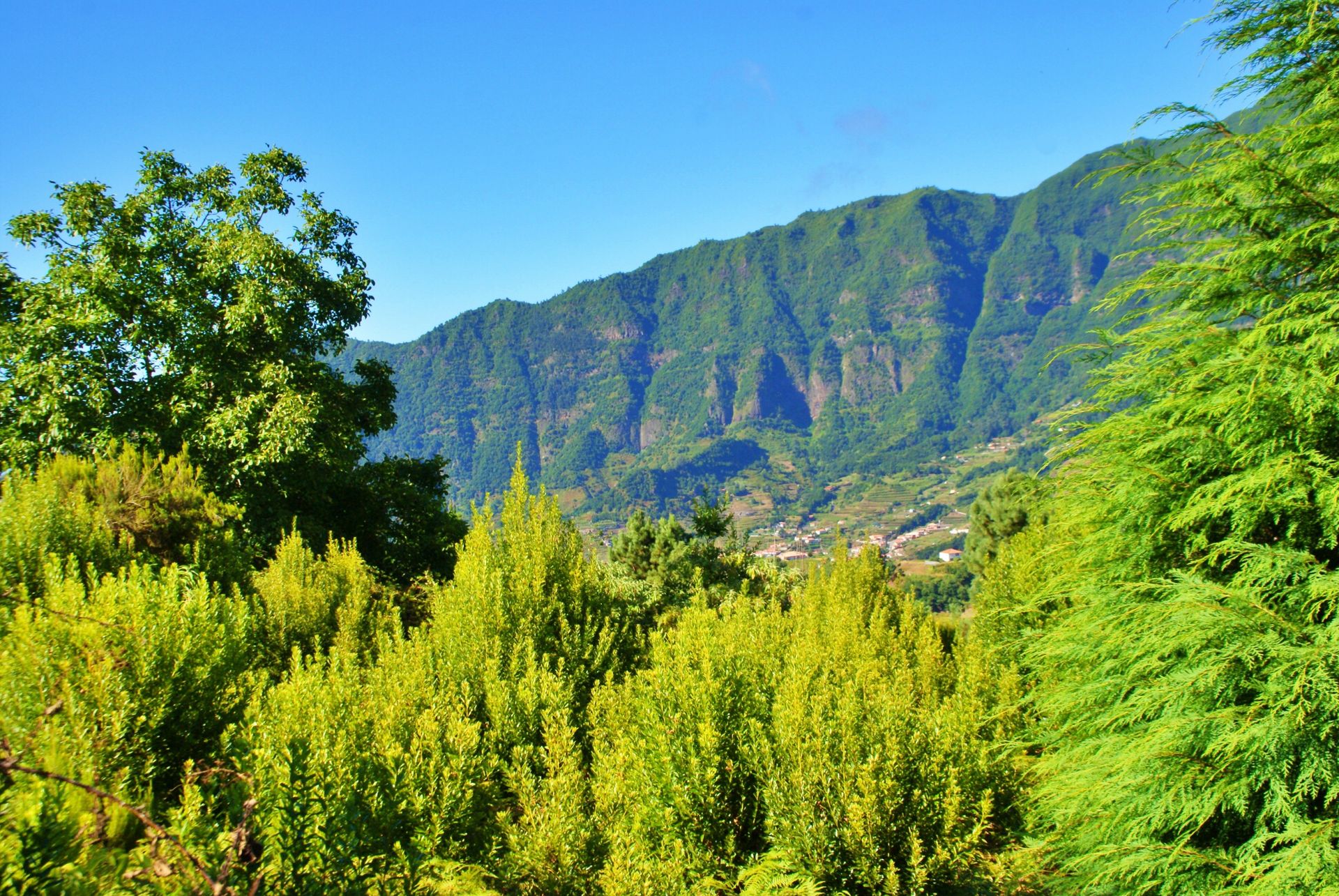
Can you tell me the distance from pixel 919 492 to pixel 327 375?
149 metres

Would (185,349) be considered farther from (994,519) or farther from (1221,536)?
(994,519)

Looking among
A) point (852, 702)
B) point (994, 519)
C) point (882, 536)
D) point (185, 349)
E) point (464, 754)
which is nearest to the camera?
point (464, 754)

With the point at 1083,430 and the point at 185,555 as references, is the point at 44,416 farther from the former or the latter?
the point at 1083,430

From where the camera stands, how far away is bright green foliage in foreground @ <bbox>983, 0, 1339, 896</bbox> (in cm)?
273

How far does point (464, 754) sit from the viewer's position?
3.30 metres

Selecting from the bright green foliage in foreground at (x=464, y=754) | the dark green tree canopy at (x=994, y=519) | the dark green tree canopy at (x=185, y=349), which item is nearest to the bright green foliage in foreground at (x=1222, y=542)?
the bright green foliage in foreground at (x=464, y=754)

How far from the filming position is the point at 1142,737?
299 cm

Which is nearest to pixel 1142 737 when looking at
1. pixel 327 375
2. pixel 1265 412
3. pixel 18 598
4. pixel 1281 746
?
pixel 1281 746

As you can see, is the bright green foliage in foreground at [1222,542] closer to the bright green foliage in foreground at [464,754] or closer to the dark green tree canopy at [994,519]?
the bright green foliage in foreground at [464,754]

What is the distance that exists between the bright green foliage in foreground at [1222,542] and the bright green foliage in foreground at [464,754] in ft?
2.63

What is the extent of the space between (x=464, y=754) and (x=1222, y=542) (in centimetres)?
389

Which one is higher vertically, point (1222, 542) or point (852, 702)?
point (1222, 542)

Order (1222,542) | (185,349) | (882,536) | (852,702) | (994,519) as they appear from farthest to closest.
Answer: (882,536) < (994,519) < (185,349) < (852,702) < (1222,542)

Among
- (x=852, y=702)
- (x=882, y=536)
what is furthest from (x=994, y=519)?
(x=882, y=536)
